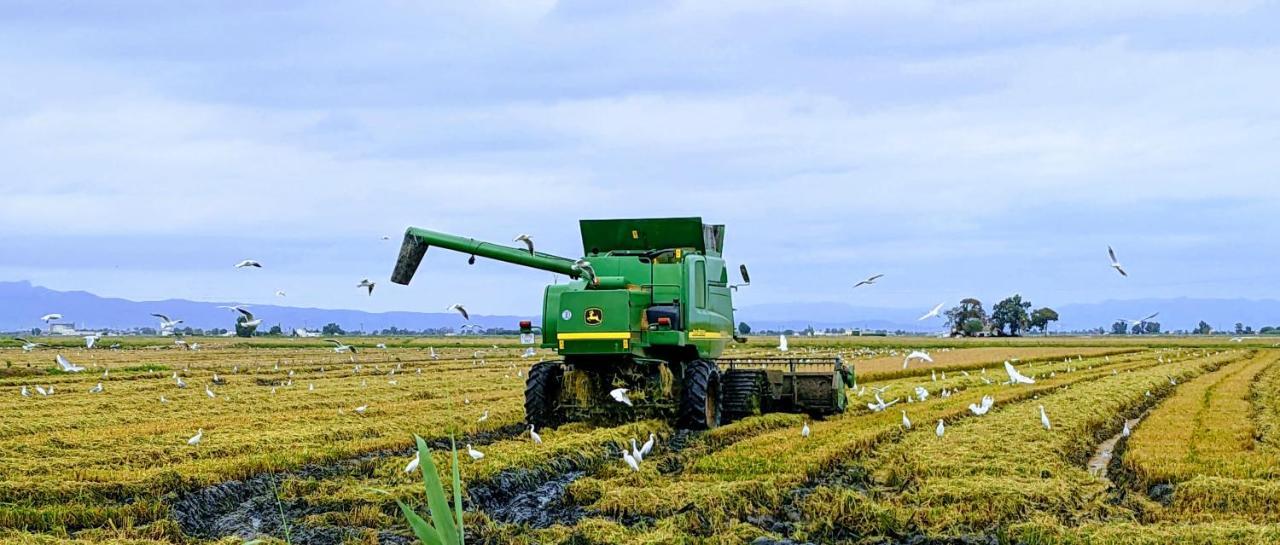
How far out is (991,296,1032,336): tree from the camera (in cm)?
11906

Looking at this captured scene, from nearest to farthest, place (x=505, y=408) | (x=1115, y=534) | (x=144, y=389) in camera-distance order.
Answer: (x=1115, y=534) → (x=505, y=408) → (x=144, y=389)

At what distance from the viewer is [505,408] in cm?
2150

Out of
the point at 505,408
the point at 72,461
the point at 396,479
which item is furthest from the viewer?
the point at 505,408

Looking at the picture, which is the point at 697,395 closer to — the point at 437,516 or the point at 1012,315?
the point at 437,516

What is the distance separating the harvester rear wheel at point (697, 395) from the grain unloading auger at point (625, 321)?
1 centimetres

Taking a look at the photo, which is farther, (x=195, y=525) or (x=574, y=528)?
(x=195, y=525)

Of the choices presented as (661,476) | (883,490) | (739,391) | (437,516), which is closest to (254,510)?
(661,476)

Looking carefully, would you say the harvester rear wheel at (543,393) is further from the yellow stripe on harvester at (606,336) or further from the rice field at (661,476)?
the yellow stripe on harvester at (606,336)

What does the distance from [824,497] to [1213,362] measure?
3902cm

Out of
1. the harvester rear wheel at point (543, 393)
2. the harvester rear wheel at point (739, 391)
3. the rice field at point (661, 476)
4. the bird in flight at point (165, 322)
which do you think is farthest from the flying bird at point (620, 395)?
the bird in flight at point (165, 322)

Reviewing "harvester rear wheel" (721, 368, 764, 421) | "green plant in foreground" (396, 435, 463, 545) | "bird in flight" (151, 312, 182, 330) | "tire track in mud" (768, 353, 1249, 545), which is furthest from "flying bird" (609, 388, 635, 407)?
Answer: "green plant in foreground" (396, 435, 463, 545)

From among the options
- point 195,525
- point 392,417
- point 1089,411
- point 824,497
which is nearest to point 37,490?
point 195,525

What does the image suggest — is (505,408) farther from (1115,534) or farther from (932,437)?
(1115,534)

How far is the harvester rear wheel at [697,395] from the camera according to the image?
17094mm
